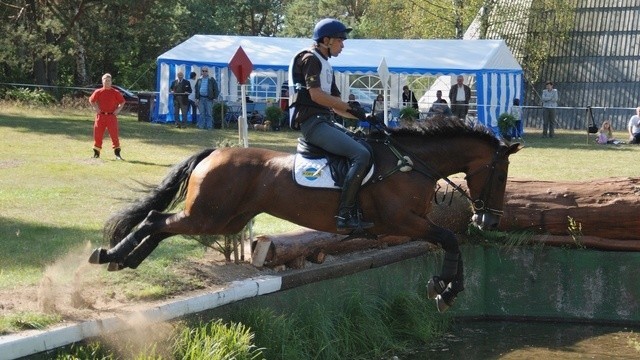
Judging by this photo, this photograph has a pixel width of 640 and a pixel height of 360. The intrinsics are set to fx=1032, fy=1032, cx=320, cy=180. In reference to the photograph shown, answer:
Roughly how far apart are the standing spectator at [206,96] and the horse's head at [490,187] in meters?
22.1

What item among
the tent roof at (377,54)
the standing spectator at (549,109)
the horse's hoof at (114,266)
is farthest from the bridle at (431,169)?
the standing spectator at (549,109)

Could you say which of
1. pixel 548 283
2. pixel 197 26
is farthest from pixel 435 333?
pixel 197 26

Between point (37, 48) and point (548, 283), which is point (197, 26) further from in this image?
point (548, 283)

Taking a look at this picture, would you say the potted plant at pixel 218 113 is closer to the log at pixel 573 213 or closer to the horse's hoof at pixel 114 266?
the log at pixel 573 213

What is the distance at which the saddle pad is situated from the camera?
9.00 metres

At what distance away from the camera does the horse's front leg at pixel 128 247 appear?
8.68 metres

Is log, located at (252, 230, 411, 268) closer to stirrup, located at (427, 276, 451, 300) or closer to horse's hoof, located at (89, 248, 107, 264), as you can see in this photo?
stirrup, located at (427, 276, 451, 300)

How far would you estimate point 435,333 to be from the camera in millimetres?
11336

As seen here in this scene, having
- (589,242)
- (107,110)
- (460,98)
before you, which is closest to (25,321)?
(589,242)

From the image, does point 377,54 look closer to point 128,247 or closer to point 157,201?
point 157,201

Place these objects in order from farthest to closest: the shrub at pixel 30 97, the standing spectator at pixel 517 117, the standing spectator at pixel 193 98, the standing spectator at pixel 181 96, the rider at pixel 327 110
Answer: the shrub at pixel 30 97 → the standing spectator at pixel 193 98 → the standing spectator at pixel 181 96 → the standing spectator at pixel 517 117 → the rider at pixel 327 110

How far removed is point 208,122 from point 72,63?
21966 mm

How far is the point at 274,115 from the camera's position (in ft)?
107

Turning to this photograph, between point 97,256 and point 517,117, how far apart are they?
2440 cm
